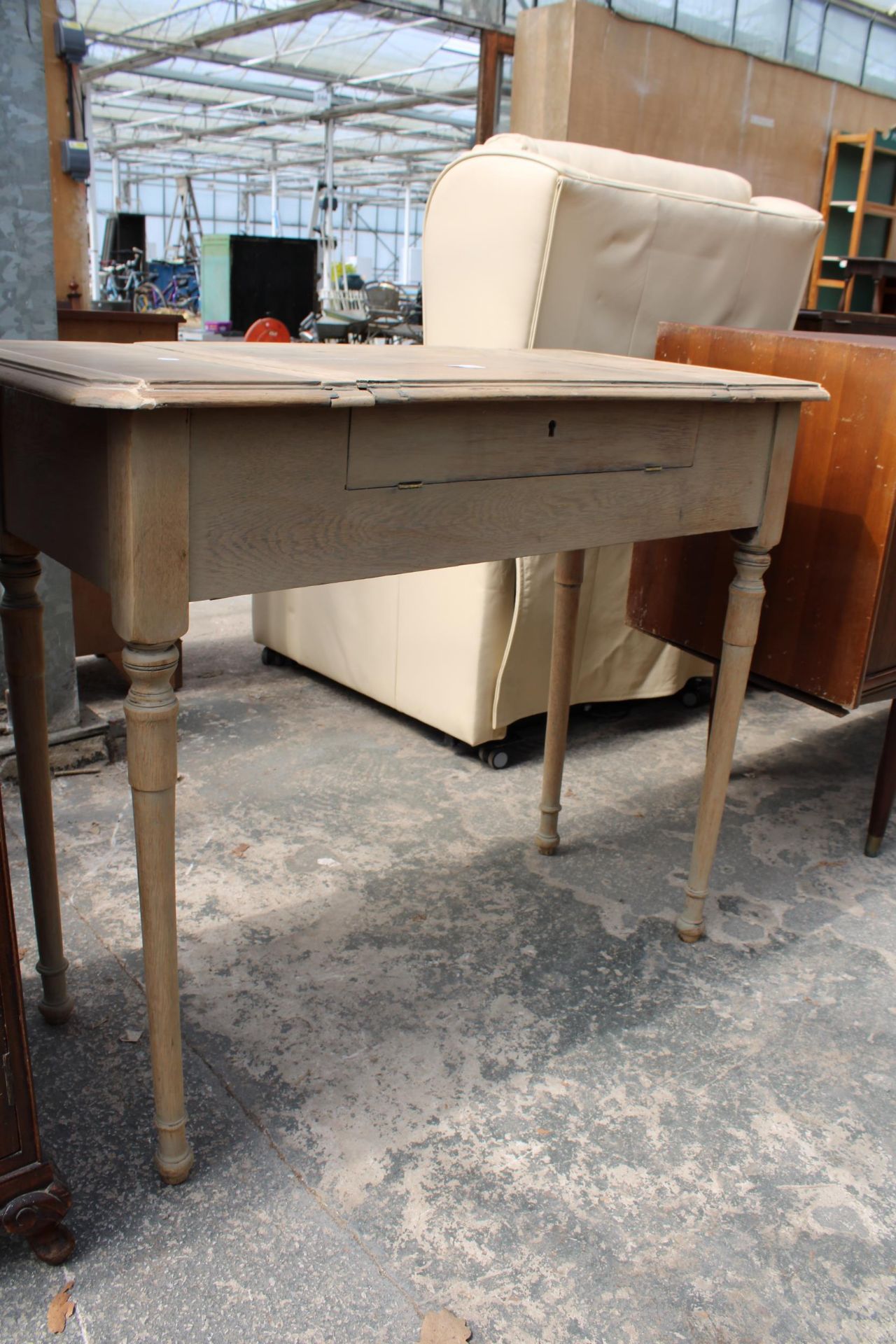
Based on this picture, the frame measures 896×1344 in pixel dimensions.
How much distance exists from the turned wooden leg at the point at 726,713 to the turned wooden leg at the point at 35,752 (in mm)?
959

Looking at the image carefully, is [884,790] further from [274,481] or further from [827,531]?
[274,481]

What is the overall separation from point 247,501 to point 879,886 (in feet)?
4.95

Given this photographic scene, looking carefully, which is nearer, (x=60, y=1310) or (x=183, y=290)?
(x=60, y=1310)

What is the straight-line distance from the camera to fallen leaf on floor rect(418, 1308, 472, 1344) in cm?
101

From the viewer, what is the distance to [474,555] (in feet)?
3.94

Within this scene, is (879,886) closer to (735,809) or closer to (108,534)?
(735,809)

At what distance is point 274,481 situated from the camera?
101 centimetres

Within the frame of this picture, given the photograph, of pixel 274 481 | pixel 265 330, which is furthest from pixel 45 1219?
pixel 265 330

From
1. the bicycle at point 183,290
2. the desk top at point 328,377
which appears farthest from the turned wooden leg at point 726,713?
the bicycle at point 183,290

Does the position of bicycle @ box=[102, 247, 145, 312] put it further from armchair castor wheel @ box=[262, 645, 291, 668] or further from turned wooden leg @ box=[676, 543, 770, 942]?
turned wooden leg @ box=[676, 543, 770, 942]

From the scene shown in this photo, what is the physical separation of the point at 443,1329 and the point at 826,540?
1.28 m

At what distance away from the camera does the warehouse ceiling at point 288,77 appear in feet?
31.3

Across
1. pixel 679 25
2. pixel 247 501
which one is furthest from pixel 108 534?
pixel 679 25

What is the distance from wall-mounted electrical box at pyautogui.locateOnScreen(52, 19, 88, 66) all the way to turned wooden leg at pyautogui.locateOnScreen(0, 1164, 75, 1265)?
3327mm
